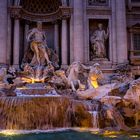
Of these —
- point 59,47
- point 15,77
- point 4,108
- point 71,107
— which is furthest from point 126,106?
point 59,47

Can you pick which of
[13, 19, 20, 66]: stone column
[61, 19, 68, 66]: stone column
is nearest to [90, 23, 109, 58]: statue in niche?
[61, 19, 68, 66]: stone column

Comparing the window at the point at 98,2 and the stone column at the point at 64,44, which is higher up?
the window at the point at 98,2

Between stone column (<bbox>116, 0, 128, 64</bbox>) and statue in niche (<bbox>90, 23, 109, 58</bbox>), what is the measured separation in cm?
103

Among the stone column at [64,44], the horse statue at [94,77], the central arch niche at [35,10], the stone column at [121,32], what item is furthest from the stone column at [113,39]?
the horse statue at [94,77]

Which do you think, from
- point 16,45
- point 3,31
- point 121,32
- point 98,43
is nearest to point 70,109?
point 16,45

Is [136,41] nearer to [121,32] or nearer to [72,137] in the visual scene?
[121,32]

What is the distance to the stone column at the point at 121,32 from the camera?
23.8m

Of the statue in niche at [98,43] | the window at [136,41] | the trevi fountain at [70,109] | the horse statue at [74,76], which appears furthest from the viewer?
the window at [136,41]

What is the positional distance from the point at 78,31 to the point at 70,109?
30.3 feet

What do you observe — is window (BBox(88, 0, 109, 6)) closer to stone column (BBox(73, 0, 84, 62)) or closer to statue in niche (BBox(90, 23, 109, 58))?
stone column (BBox(73, 0, 84, 62))

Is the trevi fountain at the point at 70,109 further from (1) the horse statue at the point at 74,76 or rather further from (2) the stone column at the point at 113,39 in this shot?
(2) the stone column at the point at 113,39

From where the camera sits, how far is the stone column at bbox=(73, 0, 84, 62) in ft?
76.5

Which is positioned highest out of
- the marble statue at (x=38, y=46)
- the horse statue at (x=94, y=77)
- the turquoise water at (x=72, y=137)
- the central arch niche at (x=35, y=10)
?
the central arch niche at (x=35, y=10)

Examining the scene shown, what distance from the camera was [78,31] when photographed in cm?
2348
